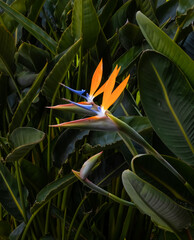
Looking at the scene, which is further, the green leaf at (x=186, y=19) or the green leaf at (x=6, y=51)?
the green leaf at (x=6, y=51)

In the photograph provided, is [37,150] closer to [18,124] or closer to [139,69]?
[18,124]

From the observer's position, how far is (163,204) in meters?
0.61

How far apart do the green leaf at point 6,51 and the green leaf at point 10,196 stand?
0.78 ft

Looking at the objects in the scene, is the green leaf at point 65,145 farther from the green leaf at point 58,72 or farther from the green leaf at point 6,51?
the green leaf at point 6,51

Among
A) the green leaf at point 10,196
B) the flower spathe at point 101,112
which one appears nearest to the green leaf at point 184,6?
the flower spathe at point 101,112

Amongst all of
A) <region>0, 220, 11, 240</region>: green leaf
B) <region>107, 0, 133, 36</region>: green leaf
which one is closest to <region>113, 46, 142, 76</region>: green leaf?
<region>107, 0, 133, 36</region>: green leaf

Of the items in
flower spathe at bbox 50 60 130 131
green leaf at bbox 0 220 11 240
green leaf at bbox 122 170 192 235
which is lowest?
green leaf at bbox 0 220 11 240

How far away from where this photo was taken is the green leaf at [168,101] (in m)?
0.62

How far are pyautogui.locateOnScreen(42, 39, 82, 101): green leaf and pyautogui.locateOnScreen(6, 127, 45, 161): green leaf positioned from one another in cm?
11

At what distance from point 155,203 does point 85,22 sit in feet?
1.46

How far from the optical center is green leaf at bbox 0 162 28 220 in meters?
0.98

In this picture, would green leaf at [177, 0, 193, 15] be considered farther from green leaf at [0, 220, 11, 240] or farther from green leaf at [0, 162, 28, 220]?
green leaf at [0, 220, 11, 240]

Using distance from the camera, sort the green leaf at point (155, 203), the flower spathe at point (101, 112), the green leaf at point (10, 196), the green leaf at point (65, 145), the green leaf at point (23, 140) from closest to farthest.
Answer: the flower spathe at point (101, 112), the green leaf at point (155, 203), the green leaf at point (23, 140), the green leaf at point (65, 145), the green leaf at point (10, 196)

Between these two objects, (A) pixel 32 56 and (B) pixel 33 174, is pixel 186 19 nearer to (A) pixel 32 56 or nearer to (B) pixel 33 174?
(A) pixel 32 56
